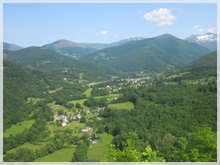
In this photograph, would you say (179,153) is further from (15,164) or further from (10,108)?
(10,108)

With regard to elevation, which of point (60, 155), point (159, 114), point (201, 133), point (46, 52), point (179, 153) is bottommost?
point (60, 155)

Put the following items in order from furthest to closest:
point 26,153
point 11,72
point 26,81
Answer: point 26,81, point 11,72, point 26,153

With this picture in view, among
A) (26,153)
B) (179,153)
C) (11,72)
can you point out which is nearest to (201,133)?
(179,153)

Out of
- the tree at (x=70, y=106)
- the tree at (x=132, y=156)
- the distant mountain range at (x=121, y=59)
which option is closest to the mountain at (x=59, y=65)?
the distant mountain range at (x=121, y=59)

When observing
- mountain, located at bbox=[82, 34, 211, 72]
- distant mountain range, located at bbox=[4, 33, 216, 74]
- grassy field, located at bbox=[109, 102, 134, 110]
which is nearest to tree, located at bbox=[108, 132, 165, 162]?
grassy field, located at bbox=[109, 102, 134, 110]

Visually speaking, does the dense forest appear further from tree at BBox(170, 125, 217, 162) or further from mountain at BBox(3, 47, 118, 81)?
mountain at BBox(3, 47, 118, 81)

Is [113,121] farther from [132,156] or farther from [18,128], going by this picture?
[132,156]

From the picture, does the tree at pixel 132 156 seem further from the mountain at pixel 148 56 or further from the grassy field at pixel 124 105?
the mountain at pixel 148 56
